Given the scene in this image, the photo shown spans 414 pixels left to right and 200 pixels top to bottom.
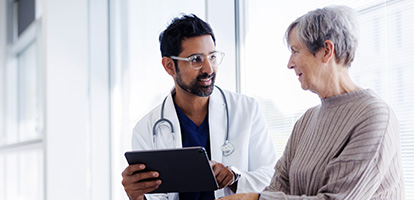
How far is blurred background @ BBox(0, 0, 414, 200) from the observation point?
1.52 metres

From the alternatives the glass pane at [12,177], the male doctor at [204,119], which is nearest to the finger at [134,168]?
the male doctor at [204,119]

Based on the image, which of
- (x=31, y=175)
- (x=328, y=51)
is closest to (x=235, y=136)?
(x=328, y=51)

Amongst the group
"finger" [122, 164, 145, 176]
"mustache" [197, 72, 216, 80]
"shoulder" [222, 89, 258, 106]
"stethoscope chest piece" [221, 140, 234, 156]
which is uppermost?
"mustache" [197, 72, 216, 80]

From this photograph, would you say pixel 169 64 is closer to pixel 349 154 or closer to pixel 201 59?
pixel 201 59

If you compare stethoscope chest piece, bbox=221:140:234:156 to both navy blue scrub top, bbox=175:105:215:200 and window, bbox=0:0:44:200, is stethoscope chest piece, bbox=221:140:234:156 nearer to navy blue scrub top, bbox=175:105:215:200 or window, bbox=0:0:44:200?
navy blue scrub top, bbox=175:105:215:200

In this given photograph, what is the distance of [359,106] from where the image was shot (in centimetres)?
119

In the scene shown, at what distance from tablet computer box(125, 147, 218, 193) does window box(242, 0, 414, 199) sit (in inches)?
21.3

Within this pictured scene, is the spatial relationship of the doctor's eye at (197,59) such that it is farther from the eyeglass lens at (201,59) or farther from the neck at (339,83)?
the neck at (339,83)

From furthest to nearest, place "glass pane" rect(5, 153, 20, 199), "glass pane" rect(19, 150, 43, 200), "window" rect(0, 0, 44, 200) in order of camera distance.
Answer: "glass pane" rect(5, 153, 20, 199) → "window" rect(0, 0, 44, 200) → "glass pane" rect(19, 150, 43, 200)

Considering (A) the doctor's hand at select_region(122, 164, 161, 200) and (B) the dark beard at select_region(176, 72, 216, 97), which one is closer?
(A) the doctor's hand at select_region(122, 164, 161, 200)

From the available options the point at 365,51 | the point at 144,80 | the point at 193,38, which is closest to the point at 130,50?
the point at 144,80

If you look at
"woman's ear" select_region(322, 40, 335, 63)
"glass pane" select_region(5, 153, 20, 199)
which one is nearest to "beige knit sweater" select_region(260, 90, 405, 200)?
"woman's ear" select_region(322, 40, 335, 63)

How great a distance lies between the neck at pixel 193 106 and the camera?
1860mm

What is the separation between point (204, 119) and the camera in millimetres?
1845
